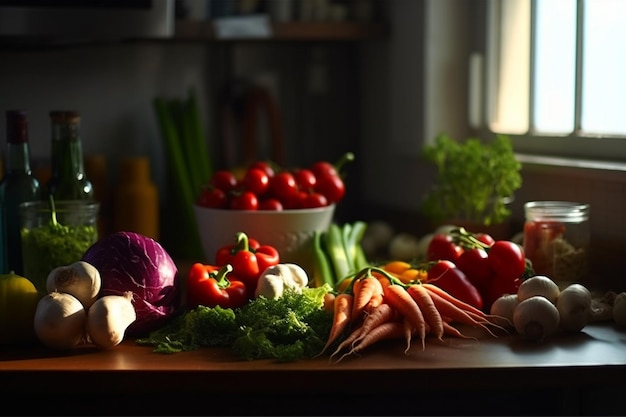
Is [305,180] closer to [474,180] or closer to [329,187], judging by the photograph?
[329,187]

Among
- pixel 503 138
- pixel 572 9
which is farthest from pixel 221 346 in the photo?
pixel 572 9

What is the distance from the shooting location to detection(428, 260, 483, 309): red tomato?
1.68 m

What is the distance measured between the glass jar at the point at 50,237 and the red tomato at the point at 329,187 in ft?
1.70

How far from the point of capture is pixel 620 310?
162 centimetres

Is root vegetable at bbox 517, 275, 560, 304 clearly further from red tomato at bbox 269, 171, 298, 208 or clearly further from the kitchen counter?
red tomato at bbox 269, 171, 298, 208

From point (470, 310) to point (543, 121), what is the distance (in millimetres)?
879

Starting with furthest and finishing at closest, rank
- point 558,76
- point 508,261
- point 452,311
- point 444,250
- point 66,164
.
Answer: point 558,76 < point 66,164 < point 444,250 < point 508,261 < point 452,311

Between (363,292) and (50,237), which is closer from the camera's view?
(363,292)

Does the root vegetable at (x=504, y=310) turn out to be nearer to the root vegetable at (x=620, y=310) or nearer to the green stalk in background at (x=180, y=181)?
the root vegetable at (x=620, y=310)

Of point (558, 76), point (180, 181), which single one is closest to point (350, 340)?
point (558, 76)

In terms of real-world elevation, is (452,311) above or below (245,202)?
below

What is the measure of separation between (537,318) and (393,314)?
227 millimetres

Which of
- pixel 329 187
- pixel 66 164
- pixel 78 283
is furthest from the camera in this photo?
pixel 329 187

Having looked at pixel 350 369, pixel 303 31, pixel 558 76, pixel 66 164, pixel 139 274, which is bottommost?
pixel 350 369
